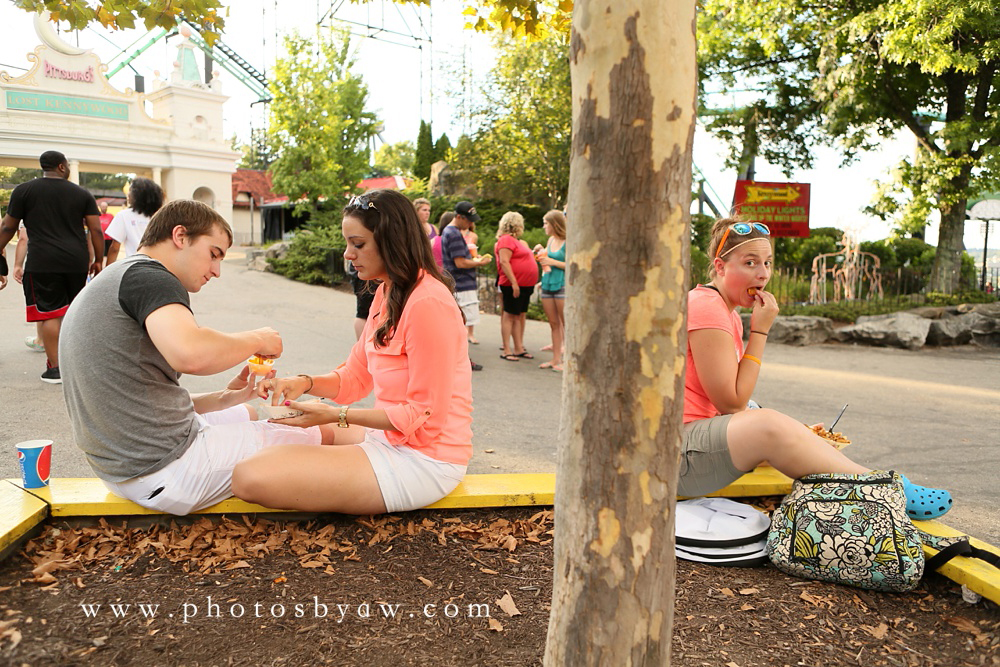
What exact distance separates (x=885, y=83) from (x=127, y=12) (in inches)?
591

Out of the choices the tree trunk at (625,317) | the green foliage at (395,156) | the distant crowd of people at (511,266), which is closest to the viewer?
the tree trunk at (625,317)

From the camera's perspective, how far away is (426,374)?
304 centimetres

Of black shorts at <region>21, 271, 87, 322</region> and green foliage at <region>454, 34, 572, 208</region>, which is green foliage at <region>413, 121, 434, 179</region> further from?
black shorts at <region>21, 271, 87, 322</region>

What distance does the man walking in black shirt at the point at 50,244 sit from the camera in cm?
687

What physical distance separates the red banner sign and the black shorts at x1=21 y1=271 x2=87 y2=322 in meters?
12.0

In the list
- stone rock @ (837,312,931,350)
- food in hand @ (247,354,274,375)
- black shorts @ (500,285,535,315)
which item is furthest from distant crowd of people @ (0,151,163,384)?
stone rock @ (837,312,931,350)

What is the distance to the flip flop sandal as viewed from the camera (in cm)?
321

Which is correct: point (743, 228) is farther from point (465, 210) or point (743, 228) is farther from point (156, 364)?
point (465, 210)

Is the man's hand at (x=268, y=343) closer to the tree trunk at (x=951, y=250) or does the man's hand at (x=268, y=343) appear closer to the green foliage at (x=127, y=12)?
the green foliage at (x=127, y=12)

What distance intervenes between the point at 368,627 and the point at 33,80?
109ft

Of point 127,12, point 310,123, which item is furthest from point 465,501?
point 310,123

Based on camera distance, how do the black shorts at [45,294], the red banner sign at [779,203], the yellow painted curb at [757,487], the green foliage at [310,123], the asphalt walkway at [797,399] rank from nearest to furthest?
1. the yellow painted curb at [757,487]
2. the asphalt walkway at [797,399]
3. the black shorts at [45,294]
4. the red banner sign at [779,203]
5. the green foliage at [310,123]

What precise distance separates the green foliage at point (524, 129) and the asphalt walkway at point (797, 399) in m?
11.1

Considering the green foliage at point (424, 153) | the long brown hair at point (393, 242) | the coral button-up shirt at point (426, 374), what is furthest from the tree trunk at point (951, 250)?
the green foliage at point (424, 153)
